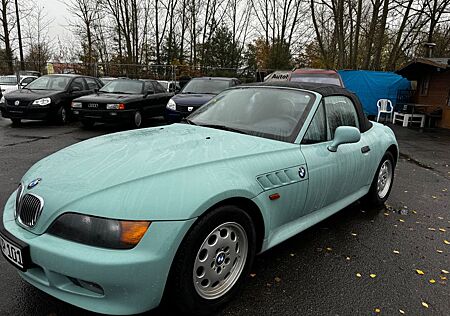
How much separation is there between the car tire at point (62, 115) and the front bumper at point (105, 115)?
49.9 inches

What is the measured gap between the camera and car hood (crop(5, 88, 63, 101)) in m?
10.1

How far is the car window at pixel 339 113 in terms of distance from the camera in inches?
132

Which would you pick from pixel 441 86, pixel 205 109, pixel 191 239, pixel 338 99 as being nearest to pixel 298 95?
pixel 338 99

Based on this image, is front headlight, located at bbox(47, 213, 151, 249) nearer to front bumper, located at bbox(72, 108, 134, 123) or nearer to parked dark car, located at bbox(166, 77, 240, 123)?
parked dark car, located at bbox(166, 77, 240, 123)

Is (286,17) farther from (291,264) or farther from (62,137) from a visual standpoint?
(291,264)

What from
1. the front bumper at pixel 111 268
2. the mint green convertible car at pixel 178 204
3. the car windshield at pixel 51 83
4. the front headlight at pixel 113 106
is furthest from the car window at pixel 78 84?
Result: the front bumper at pixel 111 268

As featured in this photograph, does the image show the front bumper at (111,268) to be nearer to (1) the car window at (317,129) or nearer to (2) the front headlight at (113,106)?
(1) the car window at (317,129)

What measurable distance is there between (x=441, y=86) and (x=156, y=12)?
24213 millimetres

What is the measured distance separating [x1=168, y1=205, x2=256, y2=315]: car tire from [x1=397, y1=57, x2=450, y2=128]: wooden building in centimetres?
1405

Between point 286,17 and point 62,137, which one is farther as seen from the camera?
point 286,17

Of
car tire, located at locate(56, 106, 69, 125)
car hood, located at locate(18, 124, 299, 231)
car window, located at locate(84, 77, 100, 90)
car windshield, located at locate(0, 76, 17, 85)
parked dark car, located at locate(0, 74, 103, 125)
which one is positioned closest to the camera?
car hood, located at locate(18, 124, 299, 231)

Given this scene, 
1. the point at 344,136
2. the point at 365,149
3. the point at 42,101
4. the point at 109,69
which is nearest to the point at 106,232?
the point at 344,136

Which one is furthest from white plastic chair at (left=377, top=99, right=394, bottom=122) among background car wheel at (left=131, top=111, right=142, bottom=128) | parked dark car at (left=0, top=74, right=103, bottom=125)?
parked dark car at (left=0, top=74, right=103, bottom=125)

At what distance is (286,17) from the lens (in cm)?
3241
